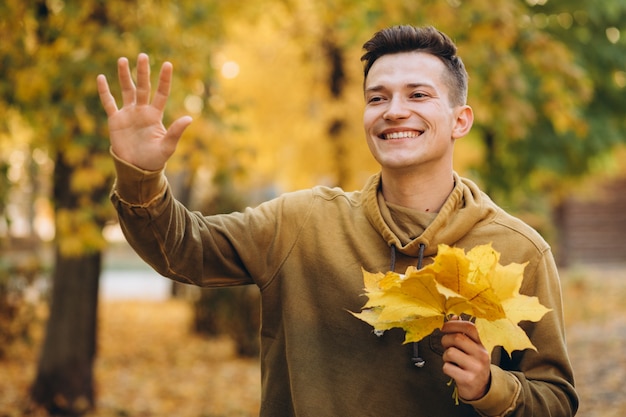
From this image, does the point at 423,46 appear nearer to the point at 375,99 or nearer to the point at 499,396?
the point at 375,99

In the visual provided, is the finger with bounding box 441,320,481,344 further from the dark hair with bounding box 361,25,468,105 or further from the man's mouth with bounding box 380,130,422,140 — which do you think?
the dark hair with bounding box 361,25,468,105

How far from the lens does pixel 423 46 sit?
2.29 meters

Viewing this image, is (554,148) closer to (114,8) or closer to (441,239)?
(114,8)

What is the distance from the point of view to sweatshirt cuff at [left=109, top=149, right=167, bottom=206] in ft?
6.54

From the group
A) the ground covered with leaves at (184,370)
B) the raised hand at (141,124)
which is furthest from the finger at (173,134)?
the ground covered with leaves at (184,370)

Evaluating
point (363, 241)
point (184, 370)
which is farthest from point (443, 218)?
point (184, 370)

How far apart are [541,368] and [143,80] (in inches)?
54.5

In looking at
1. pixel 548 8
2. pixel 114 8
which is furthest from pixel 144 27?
pixel 548 8

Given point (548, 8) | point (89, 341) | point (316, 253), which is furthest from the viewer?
point (548, 8)

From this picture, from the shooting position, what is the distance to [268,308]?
2336 mm

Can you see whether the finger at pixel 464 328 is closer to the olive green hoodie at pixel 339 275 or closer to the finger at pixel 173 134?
the olive green hoodie at pixel 339 275

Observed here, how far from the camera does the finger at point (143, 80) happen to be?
2.04m

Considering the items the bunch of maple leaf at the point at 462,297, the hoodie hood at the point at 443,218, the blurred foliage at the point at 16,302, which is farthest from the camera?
the blurred foliage at the point at 16,302

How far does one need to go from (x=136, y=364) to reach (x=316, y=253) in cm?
814
